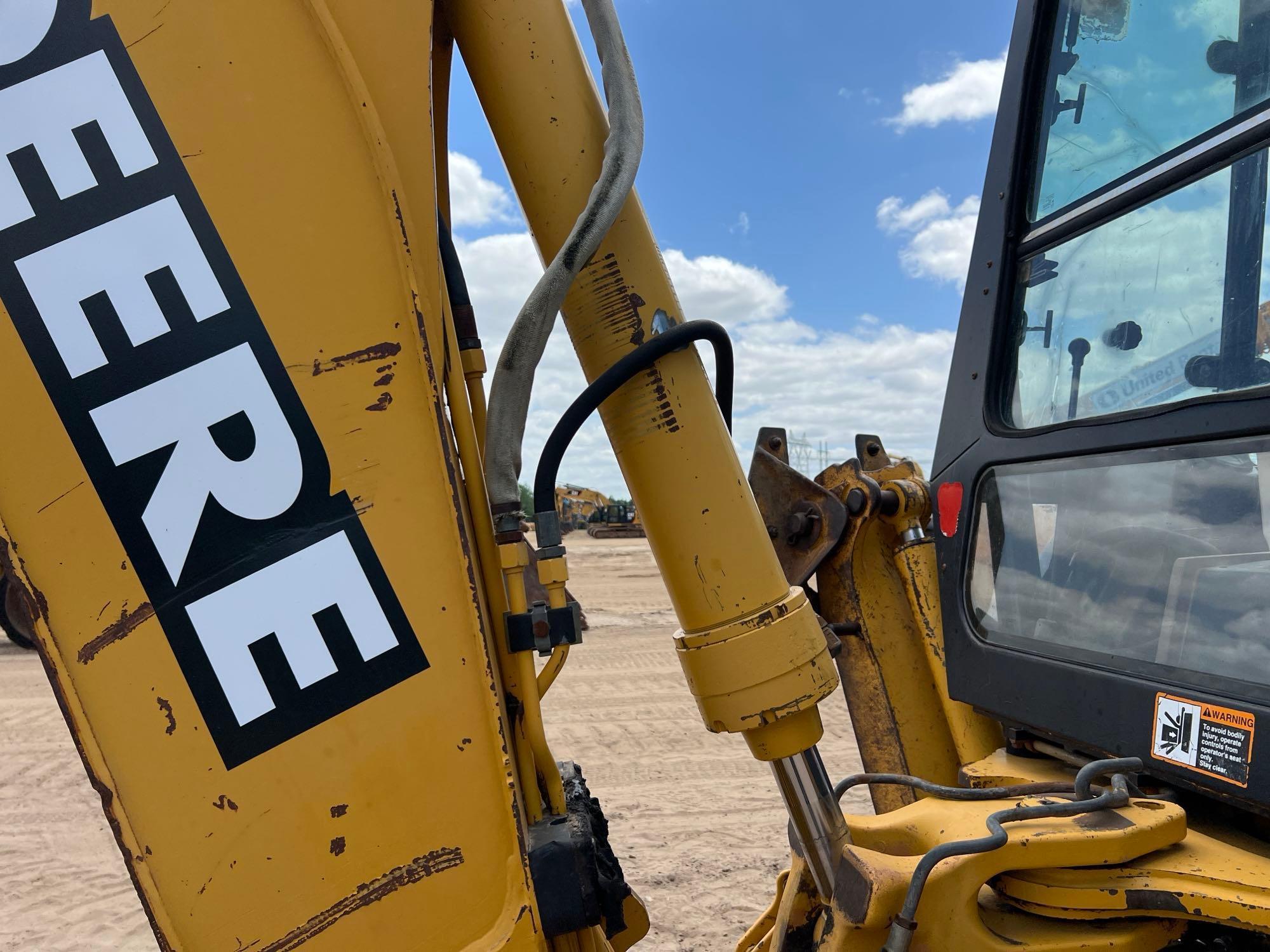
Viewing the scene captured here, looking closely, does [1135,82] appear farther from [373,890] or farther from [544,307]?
[373,890]

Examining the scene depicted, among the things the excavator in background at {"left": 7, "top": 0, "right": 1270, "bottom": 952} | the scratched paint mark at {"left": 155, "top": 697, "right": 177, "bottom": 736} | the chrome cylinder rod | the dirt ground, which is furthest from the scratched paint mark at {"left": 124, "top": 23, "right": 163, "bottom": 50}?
the dirt ground

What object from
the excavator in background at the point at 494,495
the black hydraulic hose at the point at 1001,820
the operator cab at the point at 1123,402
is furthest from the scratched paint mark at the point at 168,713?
the operator cab at the point at 1123,402

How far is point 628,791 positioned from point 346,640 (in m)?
4.16

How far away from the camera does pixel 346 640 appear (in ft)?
3.51

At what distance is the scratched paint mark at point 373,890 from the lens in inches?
41.1

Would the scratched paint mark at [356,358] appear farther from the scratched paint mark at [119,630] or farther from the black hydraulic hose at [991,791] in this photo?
the black hydraulic hose at [991,791]

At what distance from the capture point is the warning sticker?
125 cm

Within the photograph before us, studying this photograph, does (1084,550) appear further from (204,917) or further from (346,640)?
(204,917)

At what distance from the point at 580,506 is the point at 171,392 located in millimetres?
32771

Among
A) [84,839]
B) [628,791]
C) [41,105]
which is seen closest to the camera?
[41,105]

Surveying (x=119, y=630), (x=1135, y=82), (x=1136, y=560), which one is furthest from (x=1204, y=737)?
(x=119, y=630)

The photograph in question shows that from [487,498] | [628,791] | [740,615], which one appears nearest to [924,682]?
[740,615]

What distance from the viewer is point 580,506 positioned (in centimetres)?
3375

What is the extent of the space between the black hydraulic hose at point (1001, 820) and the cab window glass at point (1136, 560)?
0.66ft
